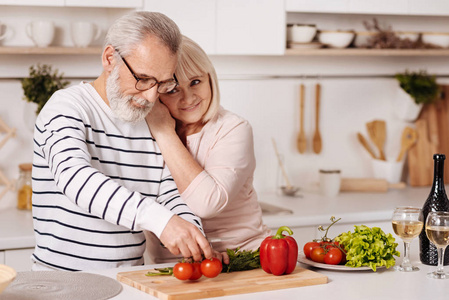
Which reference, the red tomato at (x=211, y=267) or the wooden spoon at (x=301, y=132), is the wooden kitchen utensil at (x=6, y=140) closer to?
the wooden spoon at (x=301, y=132)

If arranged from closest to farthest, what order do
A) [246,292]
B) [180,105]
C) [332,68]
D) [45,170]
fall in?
1. [246,292]
2. [45,170]
3. [180,105]
4. [332,68]

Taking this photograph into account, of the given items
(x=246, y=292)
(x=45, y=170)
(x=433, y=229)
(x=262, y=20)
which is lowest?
(x=246, y=292)

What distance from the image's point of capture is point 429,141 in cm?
400

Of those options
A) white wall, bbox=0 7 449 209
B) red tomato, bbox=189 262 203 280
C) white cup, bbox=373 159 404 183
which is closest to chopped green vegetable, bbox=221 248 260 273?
red tomato, bbox=189 262 203 280

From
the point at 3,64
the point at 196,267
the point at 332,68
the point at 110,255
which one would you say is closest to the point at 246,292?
the point at 196,267

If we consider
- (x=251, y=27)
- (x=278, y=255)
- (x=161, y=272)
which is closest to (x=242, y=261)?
(x=278, y=255)

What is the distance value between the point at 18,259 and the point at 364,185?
1899mm

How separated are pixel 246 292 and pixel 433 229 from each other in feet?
1.75

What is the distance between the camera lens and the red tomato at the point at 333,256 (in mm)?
1936

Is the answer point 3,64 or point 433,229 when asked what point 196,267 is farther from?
point 3,64

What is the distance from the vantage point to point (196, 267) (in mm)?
1759

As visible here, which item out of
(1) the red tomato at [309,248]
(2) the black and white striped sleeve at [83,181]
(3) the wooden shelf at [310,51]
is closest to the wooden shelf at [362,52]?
(3) the wooden shelf at [310,51]

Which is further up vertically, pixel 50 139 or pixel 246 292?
pixel 50 139

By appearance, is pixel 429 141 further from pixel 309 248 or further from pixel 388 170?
pixel 309 248
